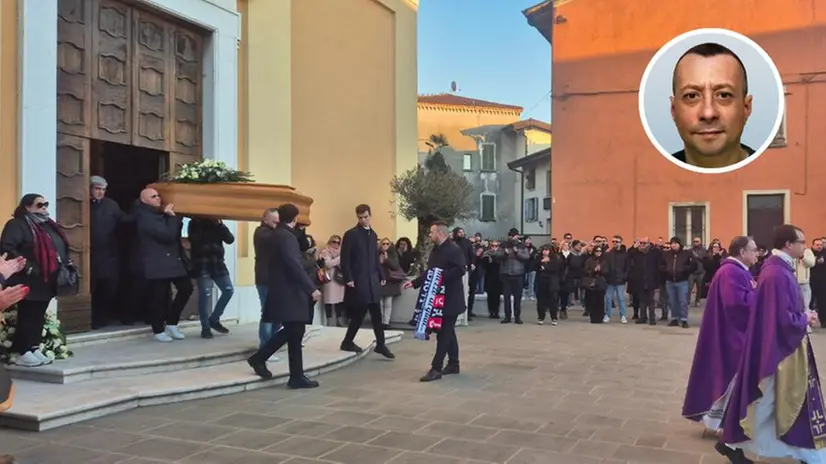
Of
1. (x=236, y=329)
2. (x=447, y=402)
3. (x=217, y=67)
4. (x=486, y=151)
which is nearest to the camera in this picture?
(x=447, y=402)

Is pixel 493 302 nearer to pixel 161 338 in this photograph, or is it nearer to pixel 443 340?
pixel 443 340

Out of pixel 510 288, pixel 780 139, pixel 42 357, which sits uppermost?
pixel 780 139

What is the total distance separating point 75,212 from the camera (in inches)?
347

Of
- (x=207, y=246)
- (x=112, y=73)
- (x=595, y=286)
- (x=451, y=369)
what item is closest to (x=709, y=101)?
(x=595, y=286)

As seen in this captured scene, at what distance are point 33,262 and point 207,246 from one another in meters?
2.59

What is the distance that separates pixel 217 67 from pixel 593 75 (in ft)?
54.8

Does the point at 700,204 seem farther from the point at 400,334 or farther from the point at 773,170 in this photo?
the point at 400,334

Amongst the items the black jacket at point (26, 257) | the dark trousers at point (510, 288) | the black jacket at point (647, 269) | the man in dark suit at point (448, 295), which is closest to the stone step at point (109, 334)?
the black jacket at point (26, 257)

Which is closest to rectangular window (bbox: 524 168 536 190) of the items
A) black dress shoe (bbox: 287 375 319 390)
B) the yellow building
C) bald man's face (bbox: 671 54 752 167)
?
bald man's face (bbox: 671 54 752 167)

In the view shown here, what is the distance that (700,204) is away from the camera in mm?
23562

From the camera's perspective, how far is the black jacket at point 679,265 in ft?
47.0

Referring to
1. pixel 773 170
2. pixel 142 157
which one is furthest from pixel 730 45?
pixel 142 157

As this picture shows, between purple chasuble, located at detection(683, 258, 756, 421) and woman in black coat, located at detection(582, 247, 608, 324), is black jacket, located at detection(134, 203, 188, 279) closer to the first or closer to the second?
purple chasuble, located at detection(683, 258, 756, 421)

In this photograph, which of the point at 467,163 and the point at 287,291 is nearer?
the point at 287,291
